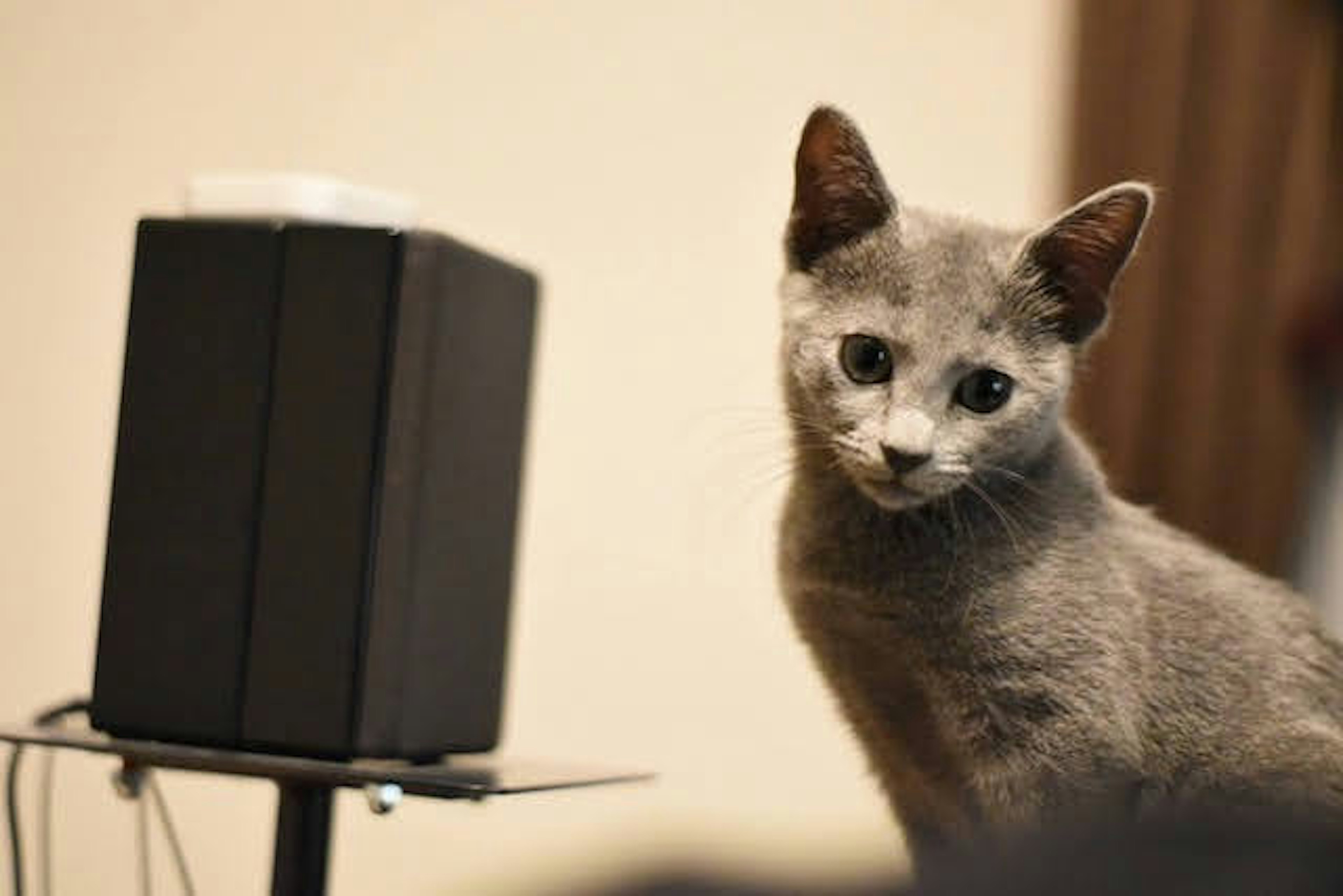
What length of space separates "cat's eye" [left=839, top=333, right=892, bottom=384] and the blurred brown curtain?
Result: 0.97 metres

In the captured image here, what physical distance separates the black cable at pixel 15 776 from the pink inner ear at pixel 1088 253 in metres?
0.83

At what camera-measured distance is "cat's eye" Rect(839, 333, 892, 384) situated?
1.21 m

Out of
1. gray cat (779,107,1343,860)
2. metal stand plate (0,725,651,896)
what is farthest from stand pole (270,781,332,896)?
gray cat (779,107,1343,860)

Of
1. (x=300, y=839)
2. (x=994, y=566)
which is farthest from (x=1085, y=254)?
(x=300, y=839)

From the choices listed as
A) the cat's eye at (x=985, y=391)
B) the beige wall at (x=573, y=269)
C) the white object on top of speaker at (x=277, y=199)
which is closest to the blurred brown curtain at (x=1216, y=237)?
the beige wall at (x=573, y=269)

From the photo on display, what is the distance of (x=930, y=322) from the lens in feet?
3.95

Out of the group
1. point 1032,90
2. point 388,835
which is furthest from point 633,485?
point 1032,90

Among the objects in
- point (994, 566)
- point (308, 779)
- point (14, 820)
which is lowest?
point (14, 820)

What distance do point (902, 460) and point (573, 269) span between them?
967 millimetres

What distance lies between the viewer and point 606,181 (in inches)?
80.4

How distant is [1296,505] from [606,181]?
0.96 metres

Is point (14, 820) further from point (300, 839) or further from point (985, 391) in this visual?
point (985, 391)

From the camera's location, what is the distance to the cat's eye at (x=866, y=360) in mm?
1213

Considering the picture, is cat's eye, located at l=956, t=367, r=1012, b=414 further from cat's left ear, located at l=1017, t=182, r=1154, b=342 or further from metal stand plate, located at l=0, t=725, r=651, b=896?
metal stand plate, located at l=0, t=725, r=651, b=896
